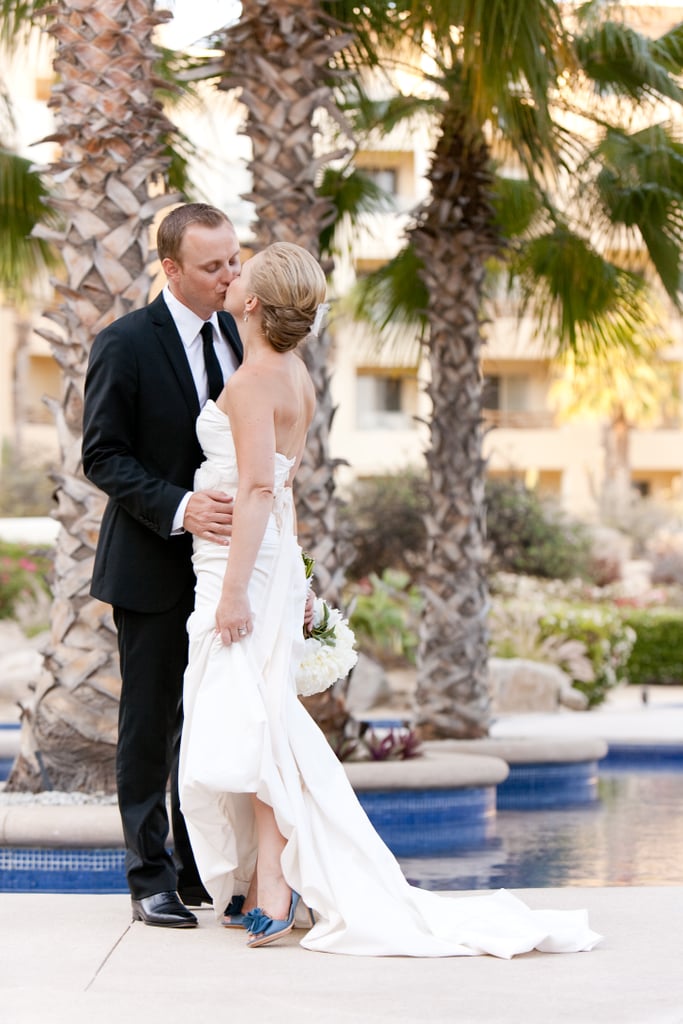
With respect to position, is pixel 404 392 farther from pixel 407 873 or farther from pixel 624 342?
pixel 407 873

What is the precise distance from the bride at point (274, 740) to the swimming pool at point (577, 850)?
194 cm

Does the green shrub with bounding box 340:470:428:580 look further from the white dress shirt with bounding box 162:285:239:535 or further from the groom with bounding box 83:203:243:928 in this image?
the groom with bounding box 83:203:243:928

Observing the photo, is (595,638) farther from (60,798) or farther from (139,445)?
(139,445)

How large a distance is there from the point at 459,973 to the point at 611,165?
714 cm

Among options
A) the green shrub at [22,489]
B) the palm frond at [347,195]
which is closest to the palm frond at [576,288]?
the palm frond at [347,195]

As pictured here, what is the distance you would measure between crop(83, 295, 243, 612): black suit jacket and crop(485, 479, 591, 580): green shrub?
16116 mm

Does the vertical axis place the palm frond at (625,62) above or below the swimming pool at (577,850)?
above

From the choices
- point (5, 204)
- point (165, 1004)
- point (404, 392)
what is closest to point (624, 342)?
point (5, 204)

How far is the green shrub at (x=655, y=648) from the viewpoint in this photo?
19688mm

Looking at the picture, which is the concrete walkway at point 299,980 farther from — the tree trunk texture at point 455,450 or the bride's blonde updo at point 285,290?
the tree trunk texture at point 455,450

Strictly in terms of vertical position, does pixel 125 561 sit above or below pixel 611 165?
below

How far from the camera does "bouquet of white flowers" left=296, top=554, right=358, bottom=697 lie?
13.8 ft

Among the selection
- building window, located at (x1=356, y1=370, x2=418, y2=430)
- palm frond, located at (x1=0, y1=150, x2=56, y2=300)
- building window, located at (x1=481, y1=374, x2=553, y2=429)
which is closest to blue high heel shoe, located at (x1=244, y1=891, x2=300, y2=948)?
palm frond, located at (x1=0, y1=150, x2=56, y2=300)

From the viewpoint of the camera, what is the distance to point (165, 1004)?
3281 millimetres
